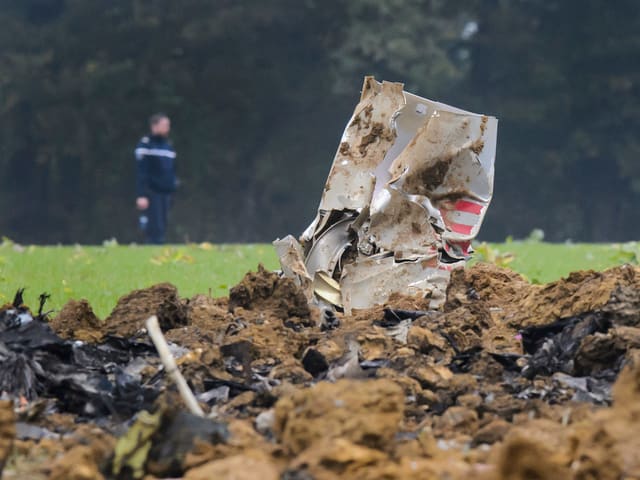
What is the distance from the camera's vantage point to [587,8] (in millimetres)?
34125

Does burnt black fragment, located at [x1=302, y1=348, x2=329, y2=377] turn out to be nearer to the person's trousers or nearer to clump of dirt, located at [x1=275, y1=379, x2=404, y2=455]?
clump of dirt, located at [x1=275, y1=379, x2=404, y2=455]

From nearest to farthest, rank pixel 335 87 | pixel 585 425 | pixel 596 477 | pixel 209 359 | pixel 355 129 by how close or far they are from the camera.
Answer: pixel 596 477
pixel 585 425
pixel 209 359
pixel 355 129
pixel 335 87

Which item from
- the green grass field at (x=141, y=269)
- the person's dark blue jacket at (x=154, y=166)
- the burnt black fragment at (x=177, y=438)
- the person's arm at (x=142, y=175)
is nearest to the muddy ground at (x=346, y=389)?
the burnt black fragment at (x=177, y=438)

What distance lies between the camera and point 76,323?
5176 mm

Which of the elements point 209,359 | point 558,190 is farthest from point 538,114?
point 209,359

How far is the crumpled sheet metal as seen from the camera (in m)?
6.27

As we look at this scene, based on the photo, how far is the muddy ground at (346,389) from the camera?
2.87m

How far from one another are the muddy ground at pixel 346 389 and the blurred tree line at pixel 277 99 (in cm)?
2755

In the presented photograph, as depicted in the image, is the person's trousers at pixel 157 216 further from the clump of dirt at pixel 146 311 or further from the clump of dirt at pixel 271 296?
the clump of dirt at pixel 146 311

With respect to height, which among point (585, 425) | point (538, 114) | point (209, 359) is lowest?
point (538, 114)

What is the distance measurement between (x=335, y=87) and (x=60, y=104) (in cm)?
802

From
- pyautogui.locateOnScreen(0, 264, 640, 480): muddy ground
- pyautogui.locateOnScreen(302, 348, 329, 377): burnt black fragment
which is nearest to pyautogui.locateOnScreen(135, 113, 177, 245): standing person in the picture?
pyautogui.locateOnScreen(0, 264, 640, 480): muddy ground

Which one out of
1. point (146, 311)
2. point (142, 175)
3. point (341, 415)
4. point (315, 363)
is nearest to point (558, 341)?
point (315, 363)

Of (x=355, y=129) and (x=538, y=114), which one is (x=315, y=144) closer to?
(x=538, y=114)
